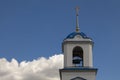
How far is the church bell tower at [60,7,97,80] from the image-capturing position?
39062 mm

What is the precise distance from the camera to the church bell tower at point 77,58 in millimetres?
39062

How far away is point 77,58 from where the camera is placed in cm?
4059

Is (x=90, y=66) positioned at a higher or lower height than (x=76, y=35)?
lower

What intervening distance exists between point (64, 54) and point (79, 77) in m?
2.56

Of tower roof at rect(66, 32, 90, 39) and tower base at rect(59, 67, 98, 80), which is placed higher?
tower roof at rect(66, 32, 90, 39)

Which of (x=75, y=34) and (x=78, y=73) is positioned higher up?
(x=75, y=34)

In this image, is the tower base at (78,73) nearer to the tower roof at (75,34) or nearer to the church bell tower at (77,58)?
the church bell tower at (77,58)

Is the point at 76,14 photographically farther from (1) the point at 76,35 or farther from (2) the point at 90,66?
(2) the point at 90,66

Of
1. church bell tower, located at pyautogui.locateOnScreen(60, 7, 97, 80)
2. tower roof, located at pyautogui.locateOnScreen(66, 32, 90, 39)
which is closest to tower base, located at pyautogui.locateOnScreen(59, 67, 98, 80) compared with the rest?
church bell tower, located at pyautogui.locateOnScreen(60, 7, 97, 80)

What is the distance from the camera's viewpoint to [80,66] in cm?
3962

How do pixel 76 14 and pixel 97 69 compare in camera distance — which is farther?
pixel 76 14

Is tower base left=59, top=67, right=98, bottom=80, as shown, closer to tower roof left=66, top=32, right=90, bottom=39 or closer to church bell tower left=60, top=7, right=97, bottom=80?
church bell tower left=60, top=7, right=97, bottom=80

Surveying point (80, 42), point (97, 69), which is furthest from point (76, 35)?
point (97, 69)

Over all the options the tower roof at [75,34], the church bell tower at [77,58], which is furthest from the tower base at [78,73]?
the tower roof at [75,34]
